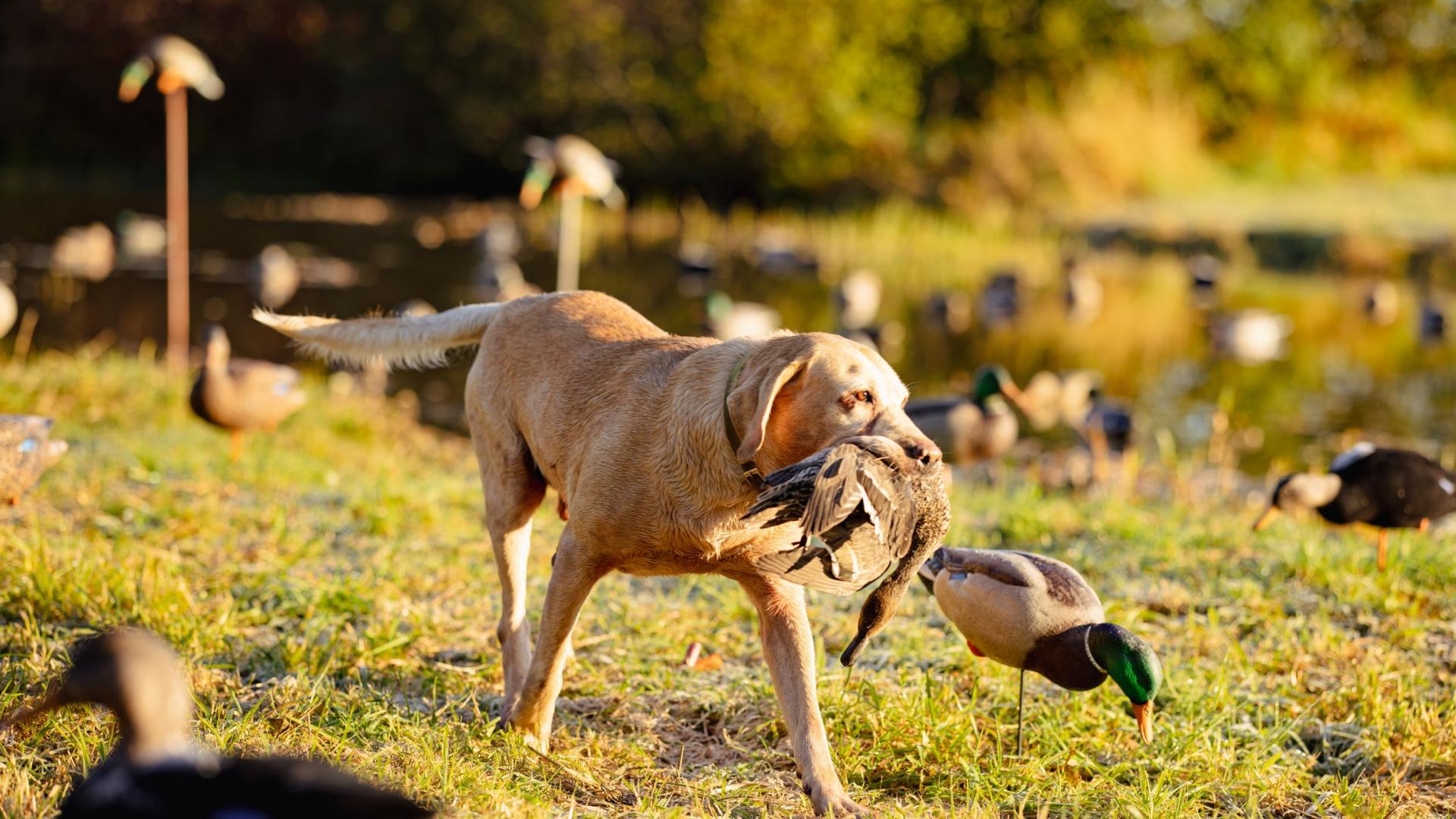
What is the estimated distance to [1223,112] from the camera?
31625mm

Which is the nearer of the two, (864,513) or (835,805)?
(864,513)

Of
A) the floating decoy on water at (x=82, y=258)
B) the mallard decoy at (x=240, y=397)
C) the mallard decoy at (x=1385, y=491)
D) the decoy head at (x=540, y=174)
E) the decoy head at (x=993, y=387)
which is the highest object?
the decoy head at (x=540, y=174)

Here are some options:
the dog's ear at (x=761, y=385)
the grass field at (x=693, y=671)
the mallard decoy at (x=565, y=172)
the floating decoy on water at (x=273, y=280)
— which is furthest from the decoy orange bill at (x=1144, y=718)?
the floating decoy on water at (x=273, y=280)

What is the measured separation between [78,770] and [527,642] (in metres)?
1.33

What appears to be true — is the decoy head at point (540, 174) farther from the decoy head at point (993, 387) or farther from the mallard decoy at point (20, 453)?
the mallard decoy at point (20, 453)

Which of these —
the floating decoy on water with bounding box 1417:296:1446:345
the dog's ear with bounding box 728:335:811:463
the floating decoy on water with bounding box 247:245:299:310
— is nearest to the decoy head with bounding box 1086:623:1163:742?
the dog's ear with bounding box 728:335:811:463

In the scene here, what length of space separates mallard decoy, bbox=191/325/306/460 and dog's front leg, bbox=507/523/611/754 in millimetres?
3832

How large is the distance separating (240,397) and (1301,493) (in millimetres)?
5196

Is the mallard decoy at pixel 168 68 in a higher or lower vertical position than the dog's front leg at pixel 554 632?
higher

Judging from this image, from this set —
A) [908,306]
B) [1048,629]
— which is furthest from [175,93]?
[908,306]

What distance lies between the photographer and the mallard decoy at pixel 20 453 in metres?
4.78

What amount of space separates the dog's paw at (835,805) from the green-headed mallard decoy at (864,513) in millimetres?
386

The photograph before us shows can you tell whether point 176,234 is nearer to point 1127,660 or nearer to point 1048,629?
point 1048,629

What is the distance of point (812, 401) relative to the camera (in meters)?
3.34
